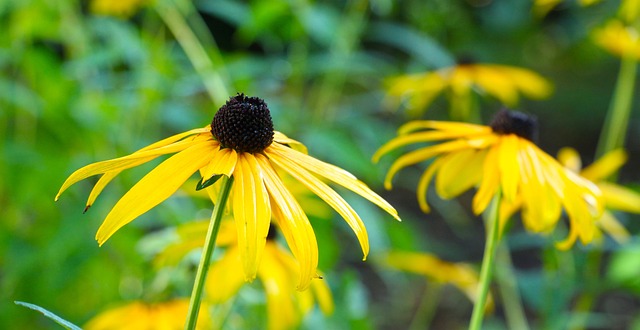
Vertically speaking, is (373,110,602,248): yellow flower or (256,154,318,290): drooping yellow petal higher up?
(373,110,602,248): yellow flower

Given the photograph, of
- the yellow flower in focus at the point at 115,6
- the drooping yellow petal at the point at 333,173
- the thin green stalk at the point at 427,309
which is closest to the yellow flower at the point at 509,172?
the drooping yellow petal at the point at 333,173

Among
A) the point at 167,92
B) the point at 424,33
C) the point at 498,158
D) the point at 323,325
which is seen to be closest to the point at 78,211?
the point at 167,92

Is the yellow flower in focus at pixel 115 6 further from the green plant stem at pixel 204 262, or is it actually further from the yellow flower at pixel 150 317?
the green plant stem at pixel 204 262

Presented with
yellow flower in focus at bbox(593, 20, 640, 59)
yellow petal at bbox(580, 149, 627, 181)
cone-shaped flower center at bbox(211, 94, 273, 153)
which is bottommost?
cone-shaped flower center at bbox(211, 94, 273, 153)

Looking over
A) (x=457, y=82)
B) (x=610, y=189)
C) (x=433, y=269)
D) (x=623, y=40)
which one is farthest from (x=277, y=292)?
(x=623, y=40)

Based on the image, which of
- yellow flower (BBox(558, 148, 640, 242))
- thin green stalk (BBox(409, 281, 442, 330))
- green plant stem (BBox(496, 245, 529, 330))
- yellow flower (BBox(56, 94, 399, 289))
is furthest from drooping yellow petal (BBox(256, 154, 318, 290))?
thin green stalk (BBox(409, 281, 442, 330))

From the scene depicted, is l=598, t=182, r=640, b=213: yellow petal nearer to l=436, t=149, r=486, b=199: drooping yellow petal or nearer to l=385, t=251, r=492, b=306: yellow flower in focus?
l=385, t=251, r=492, b=306: yellow flower in focus

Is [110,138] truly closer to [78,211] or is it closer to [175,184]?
[78,211]
